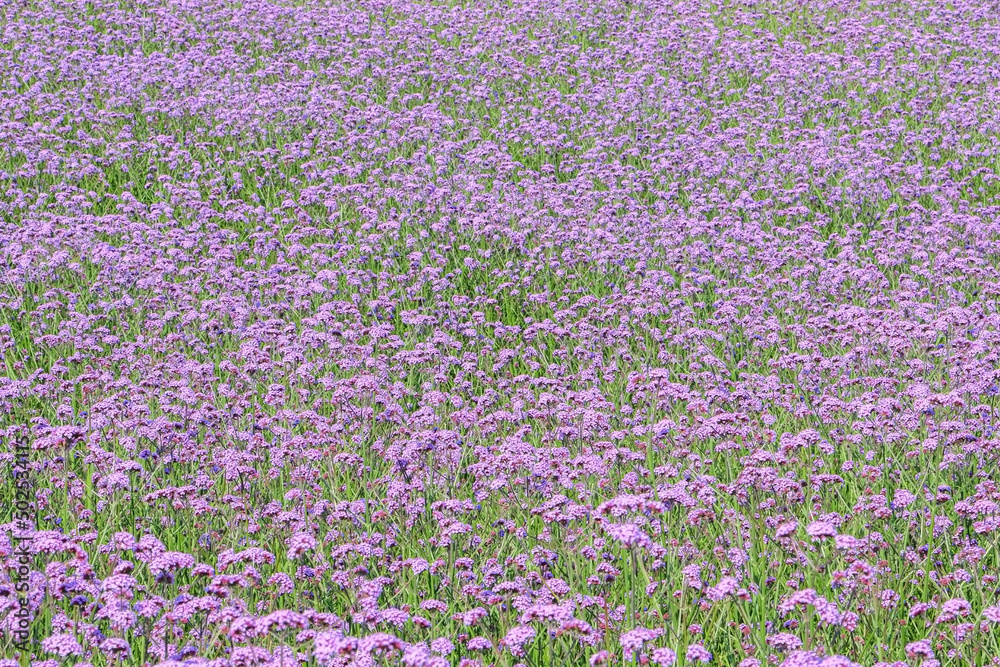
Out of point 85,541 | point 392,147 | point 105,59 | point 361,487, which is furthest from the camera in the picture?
point 105,59

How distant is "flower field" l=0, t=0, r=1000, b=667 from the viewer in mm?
4445

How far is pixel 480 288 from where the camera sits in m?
9.98

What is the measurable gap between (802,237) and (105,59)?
36.7 feet

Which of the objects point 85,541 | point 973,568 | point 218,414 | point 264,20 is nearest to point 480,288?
point 218,414

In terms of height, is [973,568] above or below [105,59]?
above

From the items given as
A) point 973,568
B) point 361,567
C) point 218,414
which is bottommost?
point 218,414

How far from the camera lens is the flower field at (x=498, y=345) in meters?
4.45

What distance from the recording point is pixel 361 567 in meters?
4.70

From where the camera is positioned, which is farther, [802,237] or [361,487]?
[802,237]

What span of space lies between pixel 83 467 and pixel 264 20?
14.0 m

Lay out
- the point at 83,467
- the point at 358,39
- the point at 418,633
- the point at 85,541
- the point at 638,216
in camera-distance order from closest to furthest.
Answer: the point at 418,633, the point at 85,541, the point at 83,467, the point at 638,216, the point at 358,39

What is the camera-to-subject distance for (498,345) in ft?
29.6

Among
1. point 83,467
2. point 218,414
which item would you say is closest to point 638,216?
point 218,414

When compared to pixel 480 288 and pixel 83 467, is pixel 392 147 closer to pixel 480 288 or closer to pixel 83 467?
pixel 480 288
